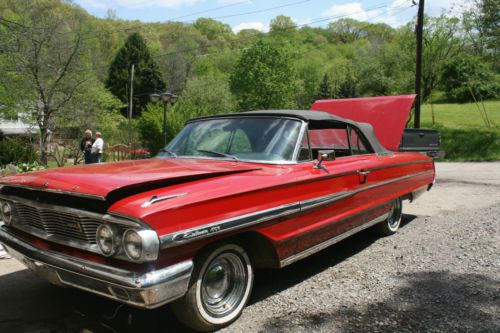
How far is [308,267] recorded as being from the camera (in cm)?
420

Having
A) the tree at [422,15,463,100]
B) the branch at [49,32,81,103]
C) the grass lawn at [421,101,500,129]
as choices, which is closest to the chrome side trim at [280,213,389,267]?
the branch at [49,32,81,103]

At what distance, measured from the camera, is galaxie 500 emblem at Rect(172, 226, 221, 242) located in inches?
94.8

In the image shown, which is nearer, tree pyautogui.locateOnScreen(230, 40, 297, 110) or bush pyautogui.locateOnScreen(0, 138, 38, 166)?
bush pyautogui.locateOnScreen(0, 138, 38, 166)

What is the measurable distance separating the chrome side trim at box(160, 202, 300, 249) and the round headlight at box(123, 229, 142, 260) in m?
0.13

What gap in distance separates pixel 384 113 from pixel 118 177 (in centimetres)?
552

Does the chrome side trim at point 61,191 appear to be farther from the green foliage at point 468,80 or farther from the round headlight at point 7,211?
the green foliage at point 468,80

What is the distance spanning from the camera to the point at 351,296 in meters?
3.43

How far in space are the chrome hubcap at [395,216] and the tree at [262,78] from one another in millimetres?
44020

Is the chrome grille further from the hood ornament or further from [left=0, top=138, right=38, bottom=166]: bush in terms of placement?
Result: [left=0, top=138, right=38, bottom=166]: bush

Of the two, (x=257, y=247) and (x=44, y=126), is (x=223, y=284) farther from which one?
(x=44, y=126)

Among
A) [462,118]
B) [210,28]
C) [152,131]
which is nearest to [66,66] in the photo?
[152,131]

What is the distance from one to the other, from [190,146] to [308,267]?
175 centimetres

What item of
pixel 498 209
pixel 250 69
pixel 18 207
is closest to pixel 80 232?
pixel 18 207

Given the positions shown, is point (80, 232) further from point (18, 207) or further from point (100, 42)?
point (100, 42)
